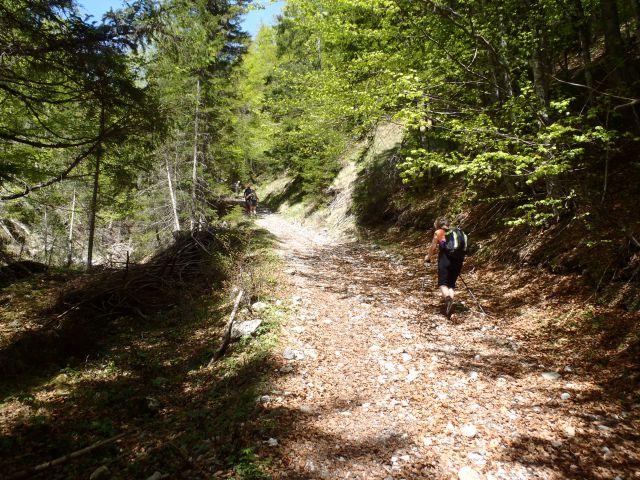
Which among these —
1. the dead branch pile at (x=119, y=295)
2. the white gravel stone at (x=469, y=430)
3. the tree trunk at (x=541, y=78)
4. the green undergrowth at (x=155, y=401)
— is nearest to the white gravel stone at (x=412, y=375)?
the white gravel stone at (x=469, y=430)

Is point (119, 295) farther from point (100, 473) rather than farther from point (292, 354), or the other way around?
point (100, 473)

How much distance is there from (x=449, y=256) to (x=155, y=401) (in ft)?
20.2

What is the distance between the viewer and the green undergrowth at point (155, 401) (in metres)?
4.14

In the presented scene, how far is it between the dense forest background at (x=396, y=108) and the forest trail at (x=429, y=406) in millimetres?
2638

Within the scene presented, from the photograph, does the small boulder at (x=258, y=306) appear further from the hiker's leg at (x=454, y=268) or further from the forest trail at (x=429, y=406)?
the hiker's leg at (x=454, y=268)

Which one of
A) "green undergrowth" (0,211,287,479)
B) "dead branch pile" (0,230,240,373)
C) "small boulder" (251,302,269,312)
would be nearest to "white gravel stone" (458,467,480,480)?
"green undergrowth" (0,211,287,479)

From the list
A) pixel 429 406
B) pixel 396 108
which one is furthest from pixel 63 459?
pixel 396 108

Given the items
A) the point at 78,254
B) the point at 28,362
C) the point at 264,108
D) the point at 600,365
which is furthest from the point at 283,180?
the point at 600,365

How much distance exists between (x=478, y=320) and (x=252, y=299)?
5036 millimetres

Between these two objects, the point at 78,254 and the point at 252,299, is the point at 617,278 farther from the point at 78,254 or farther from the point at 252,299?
the point at 78,254

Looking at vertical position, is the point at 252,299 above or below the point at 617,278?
below

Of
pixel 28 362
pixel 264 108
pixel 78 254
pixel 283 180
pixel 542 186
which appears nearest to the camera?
pixel 28 362

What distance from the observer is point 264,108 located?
99.9ft

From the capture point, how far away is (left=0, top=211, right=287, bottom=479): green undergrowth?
13.6ft
